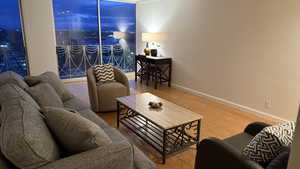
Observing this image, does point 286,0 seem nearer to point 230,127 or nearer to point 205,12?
point 205,12

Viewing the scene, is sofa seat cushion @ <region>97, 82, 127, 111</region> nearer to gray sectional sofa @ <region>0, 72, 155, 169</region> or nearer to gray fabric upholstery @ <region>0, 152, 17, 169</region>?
gray sectional sofa @ <region>0, 72, 155, 169</region>

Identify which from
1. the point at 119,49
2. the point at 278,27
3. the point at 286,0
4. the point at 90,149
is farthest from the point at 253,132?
the point at 119,49

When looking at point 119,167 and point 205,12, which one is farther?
point 205,12

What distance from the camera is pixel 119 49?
21.5 ft

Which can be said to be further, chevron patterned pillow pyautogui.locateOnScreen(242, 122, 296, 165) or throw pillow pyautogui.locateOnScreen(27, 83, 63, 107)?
throw pillow pyautogui.locateOnScreen(27, 83, 63, 107)

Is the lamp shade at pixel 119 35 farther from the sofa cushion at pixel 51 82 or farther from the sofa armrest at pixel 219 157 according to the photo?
the sofa armrest at pixel 219 157

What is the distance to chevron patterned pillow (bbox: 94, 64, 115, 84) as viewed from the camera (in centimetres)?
354

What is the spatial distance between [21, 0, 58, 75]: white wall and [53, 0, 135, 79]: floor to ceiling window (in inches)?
22.3

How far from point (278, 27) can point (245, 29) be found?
0.53 metres

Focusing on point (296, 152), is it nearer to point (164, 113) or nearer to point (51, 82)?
point (164, 113)

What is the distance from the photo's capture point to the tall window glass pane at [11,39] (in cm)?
464

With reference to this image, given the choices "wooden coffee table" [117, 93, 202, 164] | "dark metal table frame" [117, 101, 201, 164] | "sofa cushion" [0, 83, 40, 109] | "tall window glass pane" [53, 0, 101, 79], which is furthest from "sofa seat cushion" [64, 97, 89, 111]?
"tall window glass pane" [53, 0, 101, 79]

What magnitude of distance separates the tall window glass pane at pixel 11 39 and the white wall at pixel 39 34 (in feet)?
0.86

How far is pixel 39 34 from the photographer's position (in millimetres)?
4770
